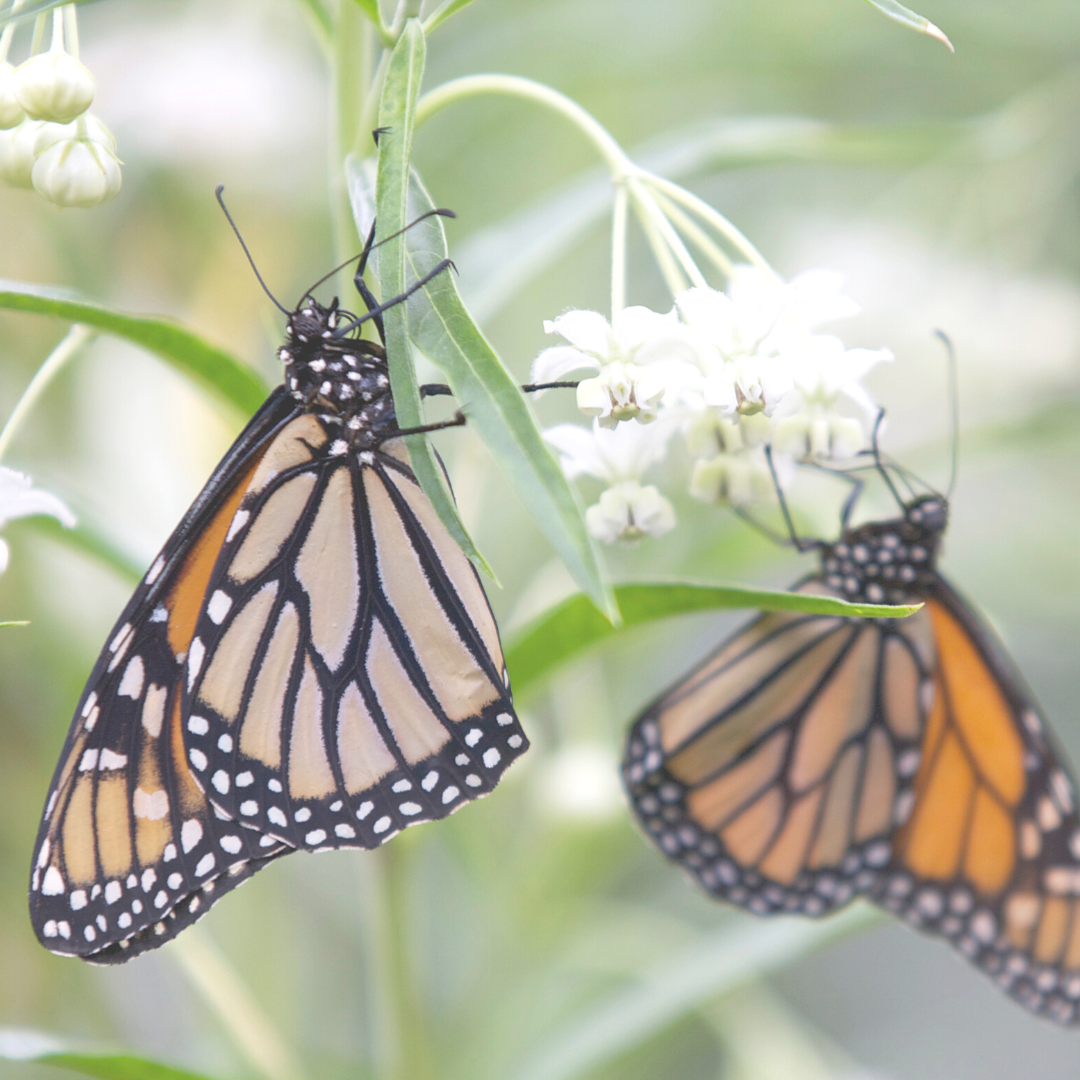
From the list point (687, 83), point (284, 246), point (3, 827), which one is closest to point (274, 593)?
point (3, 827)

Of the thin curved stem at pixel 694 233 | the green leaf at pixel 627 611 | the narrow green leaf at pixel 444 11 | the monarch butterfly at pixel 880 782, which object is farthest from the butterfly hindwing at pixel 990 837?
the narrow green leaf at pixel 444 11

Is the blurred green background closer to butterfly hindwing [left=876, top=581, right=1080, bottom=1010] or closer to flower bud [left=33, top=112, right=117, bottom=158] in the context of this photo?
butterfly hindwing [left=876, top=581, right=1080, bottom=1010]

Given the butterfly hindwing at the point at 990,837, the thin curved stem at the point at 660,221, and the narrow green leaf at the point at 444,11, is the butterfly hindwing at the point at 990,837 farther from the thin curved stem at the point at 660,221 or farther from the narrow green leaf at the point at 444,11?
the narrow green leaf at the point at 444,11

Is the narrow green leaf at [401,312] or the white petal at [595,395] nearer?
the narrow green leaf at [401,312]

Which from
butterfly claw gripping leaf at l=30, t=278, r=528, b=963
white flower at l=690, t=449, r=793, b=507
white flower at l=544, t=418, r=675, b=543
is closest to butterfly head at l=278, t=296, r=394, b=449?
butterfly claw gripping leaf at l=30, t=278, r=528, b=963

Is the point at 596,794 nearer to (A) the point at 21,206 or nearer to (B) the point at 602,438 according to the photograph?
(B) the point at 602,438

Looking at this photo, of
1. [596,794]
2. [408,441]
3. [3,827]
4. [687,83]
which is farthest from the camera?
[687,83]

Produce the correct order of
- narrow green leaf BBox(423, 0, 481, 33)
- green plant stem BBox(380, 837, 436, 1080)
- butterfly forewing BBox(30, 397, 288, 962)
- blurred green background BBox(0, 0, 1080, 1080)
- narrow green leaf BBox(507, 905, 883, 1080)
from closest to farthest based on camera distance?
1. narrow green leaf BBox(423, 0, 481, 33)
2. butterfly forewing BBox(30, 397, 288, 962)
3. green plant stem BBox(380, 837, 436, 1080)
4. narrow green leaf BBox(507, 905, 883, 1080)
5. blurred green background BBox(0, 0, 1080, 1080)
